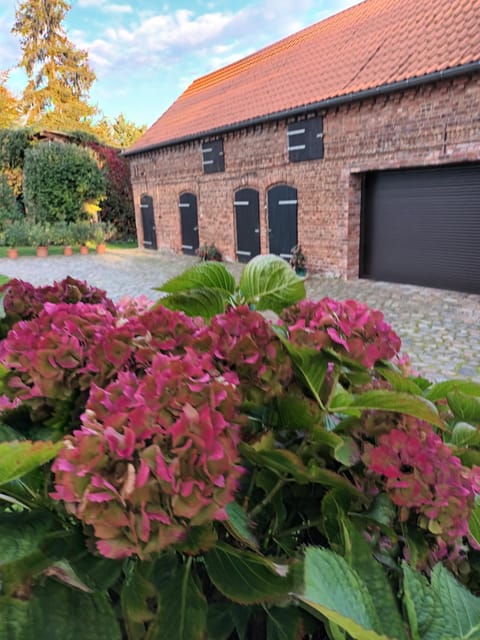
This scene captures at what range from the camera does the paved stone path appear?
5735 millimetres

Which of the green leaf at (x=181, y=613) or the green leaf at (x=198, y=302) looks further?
the green leaf at (x=198, y=302)

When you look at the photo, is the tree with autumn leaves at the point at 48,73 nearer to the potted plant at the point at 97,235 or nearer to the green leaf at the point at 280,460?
the potted plant at the point at 97,235

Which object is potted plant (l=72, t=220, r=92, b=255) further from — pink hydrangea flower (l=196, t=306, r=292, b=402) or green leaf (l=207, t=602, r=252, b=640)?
green leaf (l=207, t=602, r=252, b=640)

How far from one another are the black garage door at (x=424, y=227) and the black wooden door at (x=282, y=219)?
1.91 metres

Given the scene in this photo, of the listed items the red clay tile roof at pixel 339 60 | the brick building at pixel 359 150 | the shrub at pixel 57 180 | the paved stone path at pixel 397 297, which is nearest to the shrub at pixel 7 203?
the shrub at pixel 57 180

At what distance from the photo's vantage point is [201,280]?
120 centimetres

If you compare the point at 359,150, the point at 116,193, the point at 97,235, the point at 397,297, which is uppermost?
the point at 359,150

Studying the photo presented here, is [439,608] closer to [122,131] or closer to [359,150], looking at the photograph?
[359,150]

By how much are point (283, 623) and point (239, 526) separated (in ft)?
0.65

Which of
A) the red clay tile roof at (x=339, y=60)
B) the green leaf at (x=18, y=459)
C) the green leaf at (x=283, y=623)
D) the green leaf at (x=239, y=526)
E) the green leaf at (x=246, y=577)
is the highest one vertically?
the red clay tile roof at (x=339, y=60)

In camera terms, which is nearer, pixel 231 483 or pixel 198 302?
pixel 231 483

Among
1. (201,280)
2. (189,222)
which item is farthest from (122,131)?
(201,280)

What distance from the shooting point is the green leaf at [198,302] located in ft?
3.74

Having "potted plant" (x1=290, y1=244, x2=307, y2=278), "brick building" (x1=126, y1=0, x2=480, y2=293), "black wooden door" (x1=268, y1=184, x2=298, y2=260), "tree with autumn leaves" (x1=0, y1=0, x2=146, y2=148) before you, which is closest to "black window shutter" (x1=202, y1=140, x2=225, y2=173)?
"brick building" (x1=126, y1=0, x2=480, y2=293)
